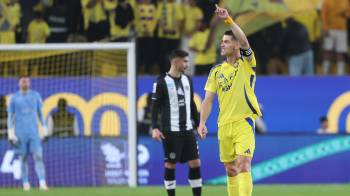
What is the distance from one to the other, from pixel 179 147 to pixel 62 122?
6736mm

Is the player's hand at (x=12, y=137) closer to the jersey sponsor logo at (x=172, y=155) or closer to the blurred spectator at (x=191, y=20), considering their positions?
the blurred spectator at (x=191, y=20)

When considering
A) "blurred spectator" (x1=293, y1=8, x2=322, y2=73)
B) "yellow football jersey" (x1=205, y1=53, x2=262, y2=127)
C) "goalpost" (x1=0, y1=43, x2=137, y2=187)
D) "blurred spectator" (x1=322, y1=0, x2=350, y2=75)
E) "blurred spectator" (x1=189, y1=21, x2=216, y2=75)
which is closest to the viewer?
"yellow football jersey" (x1=205, y1=53, x2=262, y2=127)

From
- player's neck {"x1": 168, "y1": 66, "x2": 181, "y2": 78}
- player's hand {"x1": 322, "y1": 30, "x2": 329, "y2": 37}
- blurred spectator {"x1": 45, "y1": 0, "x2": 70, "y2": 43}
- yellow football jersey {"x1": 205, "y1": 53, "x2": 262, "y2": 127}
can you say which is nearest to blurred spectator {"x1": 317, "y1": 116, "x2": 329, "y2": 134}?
player's hand {"x1": 322, "y1": 30, "x2": 329, "y2": 37}

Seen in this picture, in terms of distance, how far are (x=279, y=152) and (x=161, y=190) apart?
4102 mm

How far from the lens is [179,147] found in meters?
14.3

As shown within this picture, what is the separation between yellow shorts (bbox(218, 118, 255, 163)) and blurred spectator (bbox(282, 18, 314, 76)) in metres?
10.8

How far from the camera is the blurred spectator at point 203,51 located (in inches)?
864

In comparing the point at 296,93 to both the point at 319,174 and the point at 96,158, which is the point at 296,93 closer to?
the point at 319,174

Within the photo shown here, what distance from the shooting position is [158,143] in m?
20.6

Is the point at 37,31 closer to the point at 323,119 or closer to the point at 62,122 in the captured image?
the point at 62,122

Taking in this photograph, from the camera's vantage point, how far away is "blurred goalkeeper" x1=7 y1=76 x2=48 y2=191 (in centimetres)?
1884

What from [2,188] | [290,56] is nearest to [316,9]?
[290,56]

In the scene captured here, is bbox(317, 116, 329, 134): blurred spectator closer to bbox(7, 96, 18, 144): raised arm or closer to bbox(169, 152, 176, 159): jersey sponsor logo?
bbox(7, 96, 18, 144): raised arm

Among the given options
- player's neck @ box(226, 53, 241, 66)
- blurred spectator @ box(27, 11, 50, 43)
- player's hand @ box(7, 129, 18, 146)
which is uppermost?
blurred spectator @ box(27, 11, 50, 43)
